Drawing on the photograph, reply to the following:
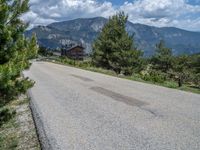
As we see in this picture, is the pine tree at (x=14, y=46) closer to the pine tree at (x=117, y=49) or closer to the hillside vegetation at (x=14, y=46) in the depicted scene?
the hillside vegetation at (x=14, y=46)

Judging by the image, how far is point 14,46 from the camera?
7238 millimetres

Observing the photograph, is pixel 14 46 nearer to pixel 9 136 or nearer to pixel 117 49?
pixel 9 136

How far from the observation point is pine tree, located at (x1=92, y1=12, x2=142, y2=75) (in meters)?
39.2

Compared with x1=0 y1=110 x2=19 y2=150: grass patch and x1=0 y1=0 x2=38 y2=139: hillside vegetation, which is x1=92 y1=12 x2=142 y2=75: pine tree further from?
x1=0 y1=0 x2=38 y2=139: hillside vegetation

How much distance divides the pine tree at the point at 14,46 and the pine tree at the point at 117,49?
31518 mm

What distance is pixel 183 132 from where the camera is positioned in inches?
297

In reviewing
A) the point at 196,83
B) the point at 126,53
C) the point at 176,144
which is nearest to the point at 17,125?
the point at 176,144

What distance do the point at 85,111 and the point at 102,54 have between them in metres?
31.2

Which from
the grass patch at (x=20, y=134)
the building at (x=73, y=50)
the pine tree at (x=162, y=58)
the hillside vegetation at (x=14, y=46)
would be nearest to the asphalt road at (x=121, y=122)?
the grass patch at (x=20, y=134)

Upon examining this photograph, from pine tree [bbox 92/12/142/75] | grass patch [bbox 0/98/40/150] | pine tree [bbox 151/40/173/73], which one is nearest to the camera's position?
grass patch [bbox 0/98/40/150]

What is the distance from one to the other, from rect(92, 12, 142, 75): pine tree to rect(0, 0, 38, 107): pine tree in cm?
3152

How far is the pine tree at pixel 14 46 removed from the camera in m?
6.74

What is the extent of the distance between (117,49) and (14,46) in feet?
108

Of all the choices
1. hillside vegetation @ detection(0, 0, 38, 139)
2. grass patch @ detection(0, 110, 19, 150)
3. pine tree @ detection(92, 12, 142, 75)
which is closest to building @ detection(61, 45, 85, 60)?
pine tree @ detection(92, 12, 142, 75)
